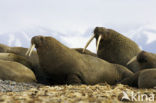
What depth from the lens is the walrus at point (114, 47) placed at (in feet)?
33.8

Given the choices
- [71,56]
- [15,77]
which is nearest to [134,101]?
[71,56]

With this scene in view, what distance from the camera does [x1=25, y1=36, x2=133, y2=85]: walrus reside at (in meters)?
8.26

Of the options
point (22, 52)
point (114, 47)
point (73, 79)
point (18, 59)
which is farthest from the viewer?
point (22, 52)

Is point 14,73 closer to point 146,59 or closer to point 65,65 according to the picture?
point 65,65

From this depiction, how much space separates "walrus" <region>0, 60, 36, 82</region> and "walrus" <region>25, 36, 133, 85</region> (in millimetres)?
483

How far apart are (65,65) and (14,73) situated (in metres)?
1.41

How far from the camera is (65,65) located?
8.30 metres

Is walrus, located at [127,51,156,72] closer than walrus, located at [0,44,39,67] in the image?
Yes

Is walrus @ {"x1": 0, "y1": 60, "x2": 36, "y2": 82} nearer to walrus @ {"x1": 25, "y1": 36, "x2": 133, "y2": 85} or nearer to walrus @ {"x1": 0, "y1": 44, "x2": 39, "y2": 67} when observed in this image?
walrus @ {"x1": 25, "y1": 36, "x2": 133, "y2": 85}

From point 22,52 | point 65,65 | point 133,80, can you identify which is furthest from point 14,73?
point 133,80

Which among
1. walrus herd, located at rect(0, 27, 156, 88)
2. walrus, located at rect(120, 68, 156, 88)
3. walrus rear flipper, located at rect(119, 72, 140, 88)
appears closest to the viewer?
walrus, located at rect(120, 68, 156, 88)

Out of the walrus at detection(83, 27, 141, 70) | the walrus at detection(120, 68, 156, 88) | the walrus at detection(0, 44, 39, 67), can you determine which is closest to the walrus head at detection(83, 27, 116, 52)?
the walrus at detection(83, 27, 141, 70)

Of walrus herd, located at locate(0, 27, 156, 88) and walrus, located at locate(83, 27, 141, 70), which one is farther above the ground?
walrus, located at locate(83, 27, 141, 70)

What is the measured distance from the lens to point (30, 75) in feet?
28.3
